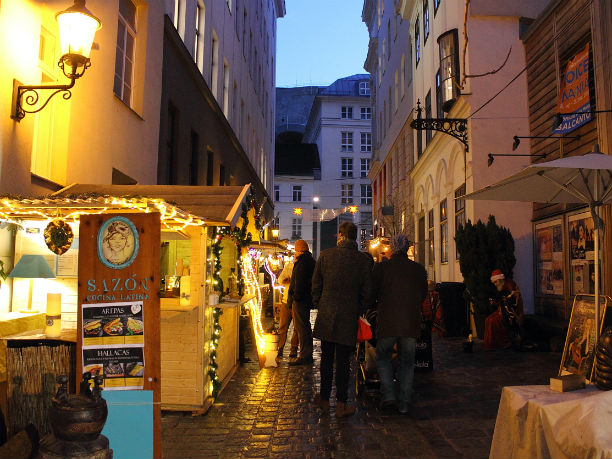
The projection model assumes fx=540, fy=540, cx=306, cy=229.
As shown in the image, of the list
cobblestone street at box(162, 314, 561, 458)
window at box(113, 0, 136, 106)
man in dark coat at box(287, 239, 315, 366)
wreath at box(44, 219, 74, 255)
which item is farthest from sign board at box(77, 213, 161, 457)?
window at box(113, 0, 136, 106)

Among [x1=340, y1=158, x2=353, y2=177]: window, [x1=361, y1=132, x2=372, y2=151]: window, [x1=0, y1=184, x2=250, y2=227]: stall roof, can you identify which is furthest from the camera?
[x1=361, y1=132, x2=372, y2=151]: window

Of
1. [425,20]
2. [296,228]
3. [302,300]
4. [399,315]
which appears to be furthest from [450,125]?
[296,228]

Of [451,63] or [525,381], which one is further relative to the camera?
[451,63]

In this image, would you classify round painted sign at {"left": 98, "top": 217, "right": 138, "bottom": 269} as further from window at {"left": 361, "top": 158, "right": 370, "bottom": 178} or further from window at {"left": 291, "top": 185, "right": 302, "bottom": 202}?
window at {"left": 361, "top": 158, "right": 370, "bottom": 178}

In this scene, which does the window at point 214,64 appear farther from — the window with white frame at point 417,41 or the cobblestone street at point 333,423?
the cobblestone street at point 333,423

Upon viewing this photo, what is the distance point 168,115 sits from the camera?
43.4 feet

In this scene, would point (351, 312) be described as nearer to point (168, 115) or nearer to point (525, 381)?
point (525, 381)

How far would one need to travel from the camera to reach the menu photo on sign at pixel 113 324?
14.3ft

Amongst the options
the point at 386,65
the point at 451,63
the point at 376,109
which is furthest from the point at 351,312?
the point at 376,109

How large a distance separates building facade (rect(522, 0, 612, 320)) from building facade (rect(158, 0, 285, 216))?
8386 millimetres

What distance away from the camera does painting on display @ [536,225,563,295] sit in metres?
11.0

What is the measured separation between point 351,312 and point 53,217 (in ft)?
11.3

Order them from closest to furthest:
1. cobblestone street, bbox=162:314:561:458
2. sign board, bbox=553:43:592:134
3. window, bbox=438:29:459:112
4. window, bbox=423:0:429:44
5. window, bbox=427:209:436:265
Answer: cobblestone street, bbox=162:314:561:458
sign board, bbox=553:43:592:134
window, bbox=438:29:459:112
window, bbox=423:0:429:44
window, bbox=427:209:436:265

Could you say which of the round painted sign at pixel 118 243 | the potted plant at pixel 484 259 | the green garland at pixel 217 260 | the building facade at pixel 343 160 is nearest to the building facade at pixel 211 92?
the green garland at pixel 217 260
